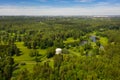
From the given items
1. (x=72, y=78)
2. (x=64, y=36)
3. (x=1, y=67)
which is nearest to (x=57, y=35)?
(x=64, y=36)

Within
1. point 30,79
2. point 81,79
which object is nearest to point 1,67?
point 30,79

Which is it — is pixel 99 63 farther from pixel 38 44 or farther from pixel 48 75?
pixel 38 44

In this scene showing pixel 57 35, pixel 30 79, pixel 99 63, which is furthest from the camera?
Result: pixel 57 35

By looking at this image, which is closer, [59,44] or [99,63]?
[99,63]

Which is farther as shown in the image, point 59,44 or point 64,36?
point 64,36

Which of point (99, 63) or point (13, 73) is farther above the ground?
point (99, 63)

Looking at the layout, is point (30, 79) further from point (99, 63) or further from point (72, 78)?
point (99, 63)

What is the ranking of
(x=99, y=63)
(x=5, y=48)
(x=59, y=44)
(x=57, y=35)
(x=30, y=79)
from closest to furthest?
(x=30, y=79), (x=99, y=63), (x=5, y=48), (x=59, y=44), (x=57, y=35)

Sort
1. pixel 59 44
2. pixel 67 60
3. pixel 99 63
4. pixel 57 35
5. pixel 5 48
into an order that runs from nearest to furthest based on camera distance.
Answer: pixel 99 63, pixel 67 60, pixel 5 48, pixel 59 44, pixel 57 35

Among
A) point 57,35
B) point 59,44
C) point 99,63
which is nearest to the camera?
point 99,63
